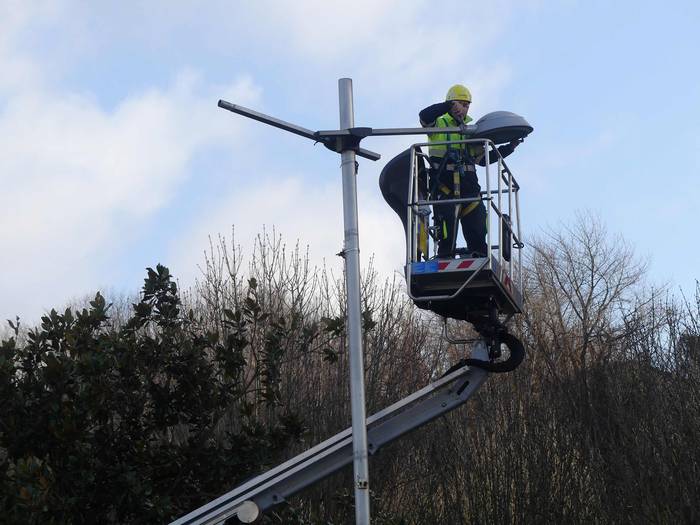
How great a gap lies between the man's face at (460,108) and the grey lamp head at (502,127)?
833 mm

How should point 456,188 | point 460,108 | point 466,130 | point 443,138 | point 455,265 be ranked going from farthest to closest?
point 460,108 < point 443,138 < point 456,188 < point 466,130 < point 455,265

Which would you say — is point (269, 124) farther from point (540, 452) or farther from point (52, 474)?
point (540, 452)

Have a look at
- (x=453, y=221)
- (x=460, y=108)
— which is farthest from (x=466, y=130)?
(x=460, y=108)

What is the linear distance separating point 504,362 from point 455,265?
3.40ft

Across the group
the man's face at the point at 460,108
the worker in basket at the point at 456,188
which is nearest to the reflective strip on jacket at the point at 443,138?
the worker in basket at the point at 456,188

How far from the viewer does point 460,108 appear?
8844mm

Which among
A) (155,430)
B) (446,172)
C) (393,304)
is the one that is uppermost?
(393,304)

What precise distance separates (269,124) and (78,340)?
4141 mm

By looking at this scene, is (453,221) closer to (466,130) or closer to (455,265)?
(466,130)

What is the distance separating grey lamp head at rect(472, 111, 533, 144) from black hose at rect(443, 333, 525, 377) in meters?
1.62

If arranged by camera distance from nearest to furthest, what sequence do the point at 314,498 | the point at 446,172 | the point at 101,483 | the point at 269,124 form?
the point at 269,124
the point at 446,172
the point at 101,483
the point at 314,498

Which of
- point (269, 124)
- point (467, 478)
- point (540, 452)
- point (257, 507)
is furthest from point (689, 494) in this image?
point (269, 124)

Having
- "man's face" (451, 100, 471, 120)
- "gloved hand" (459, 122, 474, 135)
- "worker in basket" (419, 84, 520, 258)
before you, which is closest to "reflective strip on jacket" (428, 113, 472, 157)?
"worker in basket" (419, 84, 520, 258)

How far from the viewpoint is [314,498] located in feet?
44.9
